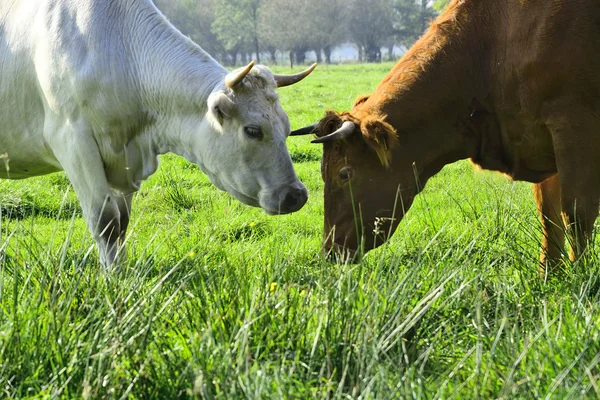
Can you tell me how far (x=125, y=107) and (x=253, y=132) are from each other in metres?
0.90

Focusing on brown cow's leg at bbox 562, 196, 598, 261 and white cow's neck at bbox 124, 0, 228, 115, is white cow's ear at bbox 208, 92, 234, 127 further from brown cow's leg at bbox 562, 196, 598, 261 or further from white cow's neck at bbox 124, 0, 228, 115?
brown cow's leg at bbox 562, 196, 598, 261

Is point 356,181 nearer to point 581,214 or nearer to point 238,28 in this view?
point 581,214

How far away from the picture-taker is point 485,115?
18.2 ft

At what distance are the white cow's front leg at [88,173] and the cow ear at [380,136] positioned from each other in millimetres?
1718

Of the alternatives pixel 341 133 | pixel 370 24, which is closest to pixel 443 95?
pixel 341 133

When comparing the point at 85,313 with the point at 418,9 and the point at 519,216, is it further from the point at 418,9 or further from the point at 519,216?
the point at 418,9

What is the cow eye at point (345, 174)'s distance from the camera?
5.54m

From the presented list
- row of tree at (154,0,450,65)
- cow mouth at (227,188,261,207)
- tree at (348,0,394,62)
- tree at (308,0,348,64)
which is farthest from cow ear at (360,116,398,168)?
tree at (348,0,394,62)

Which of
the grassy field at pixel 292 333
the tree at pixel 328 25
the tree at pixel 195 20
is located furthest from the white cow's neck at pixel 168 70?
the tree at pixel 328 25

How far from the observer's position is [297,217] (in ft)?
25.1

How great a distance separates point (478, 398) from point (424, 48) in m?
3.31

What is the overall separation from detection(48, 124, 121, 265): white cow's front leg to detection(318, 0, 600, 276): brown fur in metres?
1.47

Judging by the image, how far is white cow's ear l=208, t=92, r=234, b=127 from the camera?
5.18m

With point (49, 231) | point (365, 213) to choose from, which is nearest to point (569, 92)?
point (365, 213)
